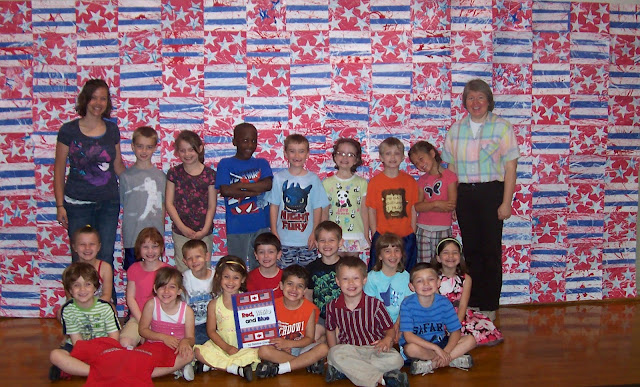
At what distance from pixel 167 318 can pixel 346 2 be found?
9.53 ft

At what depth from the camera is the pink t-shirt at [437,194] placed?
4617mm

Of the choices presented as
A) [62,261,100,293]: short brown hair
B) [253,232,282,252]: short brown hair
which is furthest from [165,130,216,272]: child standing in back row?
[62,261,100,293]: short brown hair

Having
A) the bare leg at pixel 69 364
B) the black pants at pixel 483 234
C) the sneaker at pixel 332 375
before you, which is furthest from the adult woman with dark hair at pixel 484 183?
the bare leg at pixel 69 364

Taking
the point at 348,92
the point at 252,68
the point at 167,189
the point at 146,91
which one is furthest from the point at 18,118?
the point at 348,92

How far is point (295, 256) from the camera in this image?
4441 millimetres

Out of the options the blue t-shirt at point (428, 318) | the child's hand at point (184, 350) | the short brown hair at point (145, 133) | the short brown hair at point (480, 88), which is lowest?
the child's hand at point (184, 350)

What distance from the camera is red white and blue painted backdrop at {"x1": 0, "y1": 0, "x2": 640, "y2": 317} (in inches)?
193

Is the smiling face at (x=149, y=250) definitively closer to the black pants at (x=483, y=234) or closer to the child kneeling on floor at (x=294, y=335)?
the child kneeling on floor at (x=294, y=335)

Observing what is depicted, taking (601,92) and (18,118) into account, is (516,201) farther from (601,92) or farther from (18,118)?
(18,118)

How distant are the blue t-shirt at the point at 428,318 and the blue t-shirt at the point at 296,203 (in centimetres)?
104

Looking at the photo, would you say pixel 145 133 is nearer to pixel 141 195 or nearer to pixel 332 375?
pixel 141 195

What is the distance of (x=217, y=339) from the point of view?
3.77 meters

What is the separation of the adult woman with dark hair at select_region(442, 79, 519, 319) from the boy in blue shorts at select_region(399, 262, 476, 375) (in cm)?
91

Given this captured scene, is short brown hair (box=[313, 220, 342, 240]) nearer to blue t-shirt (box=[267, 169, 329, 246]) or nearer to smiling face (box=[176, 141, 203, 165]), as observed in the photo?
blue t-shirt (box=[267, 169, 329, 246])
